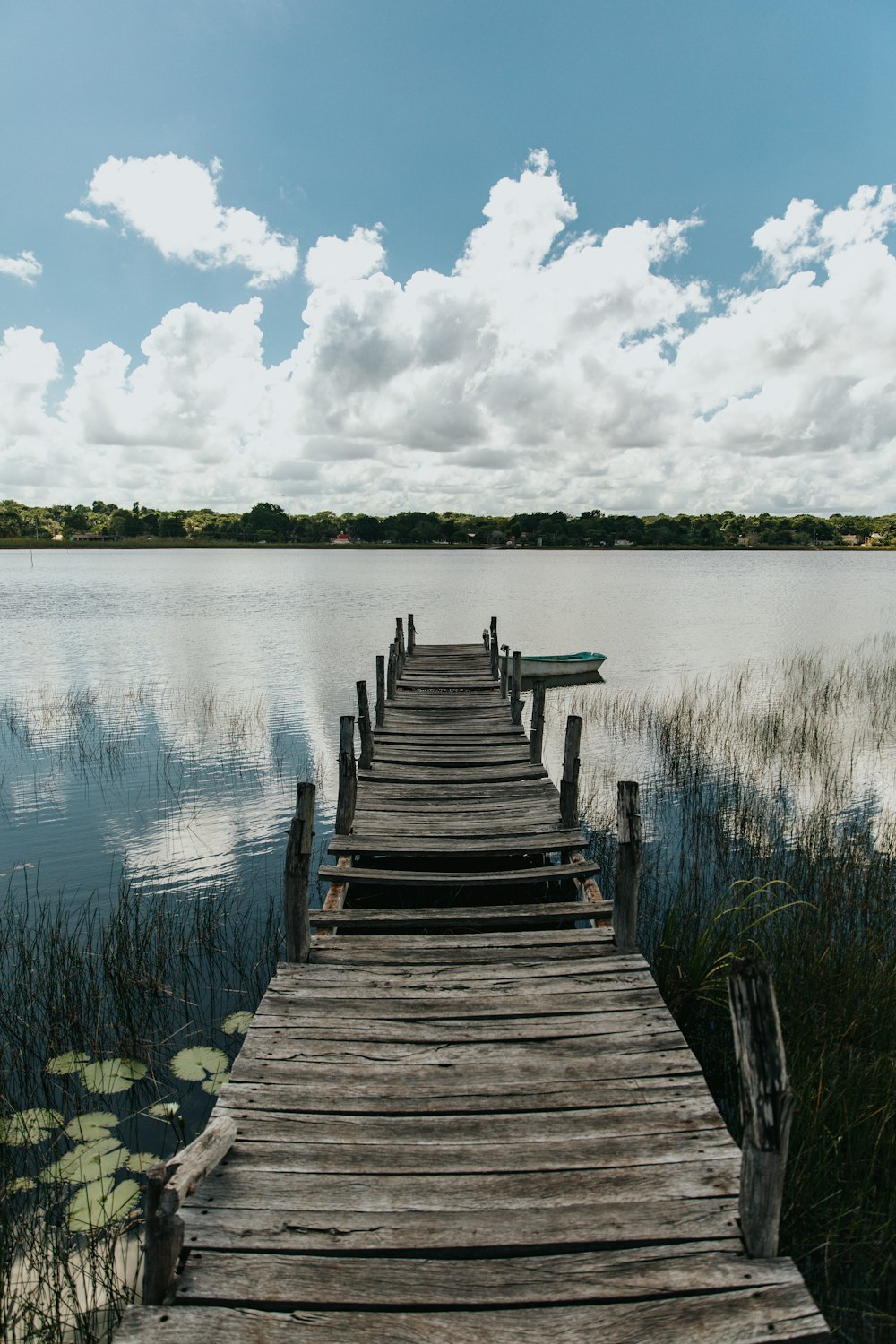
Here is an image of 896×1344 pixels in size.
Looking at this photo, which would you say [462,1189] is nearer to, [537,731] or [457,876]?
[457,876]

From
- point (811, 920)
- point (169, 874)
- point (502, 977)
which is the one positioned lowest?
point (169, 874)

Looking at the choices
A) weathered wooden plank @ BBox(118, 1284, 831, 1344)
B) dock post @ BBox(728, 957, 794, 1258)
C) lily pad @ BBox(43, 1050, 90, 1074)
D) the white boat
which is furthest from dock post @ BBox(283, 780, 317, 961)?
the white boat

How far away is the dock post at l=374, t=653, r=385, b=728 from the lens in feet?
47.8

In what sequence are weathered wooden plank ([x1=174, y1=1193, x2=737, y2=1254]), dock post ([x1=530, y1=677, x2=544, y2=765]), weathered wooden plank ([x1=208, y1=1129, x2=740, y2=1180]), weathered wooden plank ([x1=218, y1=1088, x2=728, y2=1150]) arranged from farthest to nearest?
1. dock post ([x1=530, y1=677, x2=544, y2=765])
2. weathered wooden plank ([x1=218, y1=1088, x2=728, y2=1150])
3. weathered wooden plank ([x1=208, y1=1129, x2=740, y2=1180])
4. weathered wooden plank ([x1=174, y1=1193, x2=737, y2=1254])

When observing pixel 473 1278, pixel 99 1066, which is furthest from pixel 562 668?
pixel 473 1278

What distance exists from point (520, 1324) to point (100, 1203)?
326 cm

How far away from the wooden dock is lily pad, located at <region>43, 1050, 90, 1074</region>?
2224mm

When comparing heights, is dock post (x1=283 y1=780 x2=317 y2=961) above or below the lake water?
above

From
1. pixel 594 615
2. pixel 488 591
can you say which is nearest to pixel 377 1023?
pixel 594 615

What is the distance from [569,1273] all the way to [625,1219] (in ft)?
1.24

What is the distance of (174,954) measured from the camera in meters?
8.41

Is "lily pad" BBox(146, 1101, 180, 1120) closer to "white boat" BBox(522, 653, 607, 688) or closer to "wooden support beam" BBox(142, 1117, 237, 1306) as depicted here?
Answer: "wooden support beam" BBox(142, 1117, 237, 1306)

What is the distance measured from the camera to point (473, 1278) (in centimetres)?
322

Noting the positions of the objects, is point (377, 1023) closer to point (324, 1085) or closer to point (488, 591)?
point (324, 1085)
